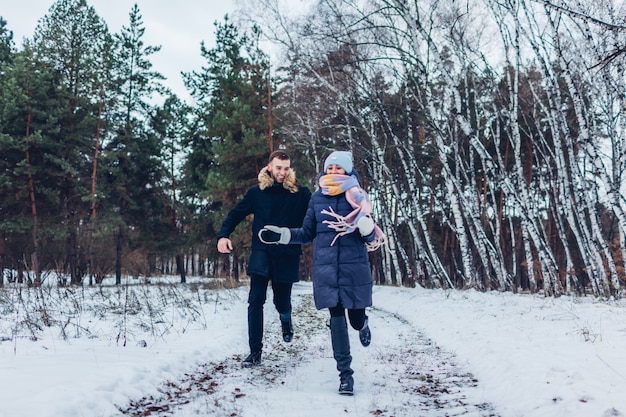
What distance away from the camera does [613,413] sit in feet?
8.68

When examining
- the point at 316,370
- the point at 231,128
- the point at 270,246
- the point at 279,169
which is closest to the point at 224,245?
the point at 270,246

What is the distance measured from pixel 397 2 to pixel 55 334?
1066 cm

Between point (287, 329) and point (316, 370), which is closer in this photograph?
point (316, 370)

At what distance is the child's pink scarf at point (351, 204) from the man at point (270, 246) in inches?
31.4

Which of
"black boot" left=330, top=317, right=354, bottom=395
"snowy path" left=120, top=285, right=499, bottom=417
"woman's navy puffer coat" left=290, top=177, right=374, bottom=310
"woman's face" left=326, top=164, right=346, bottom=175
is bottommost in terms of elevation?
"snowy path" left=120, top=285, right=499, bottom=417

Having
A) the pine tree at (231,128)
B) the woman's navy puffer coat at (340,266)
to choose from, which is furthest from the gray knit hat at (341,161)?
the pine tree at (231,128)

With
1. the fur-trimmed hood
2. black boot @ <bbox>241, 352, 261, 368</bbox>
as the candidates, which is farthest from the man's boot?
the fur-trimmed hood

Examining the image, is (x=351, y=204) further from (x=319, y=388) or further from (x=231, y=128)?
(x=231, y=128)

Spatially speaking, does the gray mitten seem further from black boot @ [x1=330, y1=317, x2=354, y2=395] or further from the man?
black boot @ [x1=330, y1=317, x2=354, y2=395]

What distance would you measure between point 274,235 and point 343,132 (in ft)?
51.6

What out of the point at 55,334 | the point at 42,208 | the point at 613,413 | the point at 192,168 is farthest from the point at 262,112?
the point at 613,413

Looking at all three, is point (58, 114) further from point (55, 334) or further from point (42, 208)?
point (55, 334)

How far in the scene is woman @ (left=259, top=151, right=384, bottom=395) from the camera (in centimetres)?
385

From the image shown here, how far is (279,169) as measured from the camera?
15.7ft
